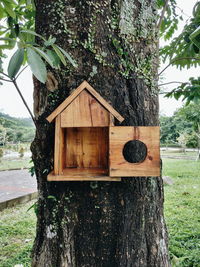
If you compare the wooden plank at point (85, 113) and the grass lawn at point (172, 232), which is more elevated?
the wooden plank at point (85, 113)

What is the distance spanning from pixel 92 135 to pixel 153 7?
922mm

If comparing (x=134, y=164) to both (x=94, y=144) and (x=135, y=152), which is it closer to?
(x=135, y=152)

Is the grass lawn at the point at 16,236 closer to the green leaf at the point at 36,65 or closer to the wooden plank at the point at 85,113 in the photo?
the wooden plank at the point at 85,113

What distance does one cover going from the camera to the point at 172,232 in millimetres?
2787

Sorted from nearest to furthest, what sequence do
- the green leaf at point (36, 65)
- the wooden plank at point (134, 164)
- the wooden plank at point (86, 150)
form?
1. the green leaf at point (36, 65)
2. the wooden plank at point (134, 164)
3. the wooden plank at point (86, 150)

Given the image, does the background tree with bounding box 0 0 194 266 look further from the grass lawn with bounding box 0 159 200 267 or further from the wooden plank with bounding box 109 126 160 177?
the grass lawn with bounding box 0 159 200 267

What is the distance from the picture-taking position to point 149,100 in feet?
4.48

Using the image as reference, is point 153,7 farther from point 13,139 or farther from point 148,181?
point 13,139

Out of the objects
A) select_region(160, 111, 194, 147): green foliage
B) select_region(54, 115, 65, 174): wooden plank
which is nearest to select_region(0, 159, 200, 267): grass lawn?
select_region(54, 115, 65, 174): wooden plank

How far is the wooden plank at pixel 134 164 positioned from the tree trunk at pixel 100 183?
0.17m

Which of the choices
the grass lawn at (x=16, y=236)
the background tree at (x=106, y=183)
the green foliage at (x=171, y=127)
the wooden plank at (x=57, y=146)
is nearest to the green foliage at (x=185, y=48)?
the background tree at (x=106, y=183)

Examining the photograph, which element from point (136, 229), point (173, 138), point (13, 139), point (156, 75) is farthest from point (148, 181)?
point (173, 138)

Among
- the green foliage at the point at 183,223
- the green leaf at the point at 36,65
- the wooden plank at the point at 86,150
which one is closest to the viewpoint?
the green leaf at the point at 36,65

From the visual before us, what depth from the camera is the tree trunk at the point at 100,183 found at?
4.09 feet
